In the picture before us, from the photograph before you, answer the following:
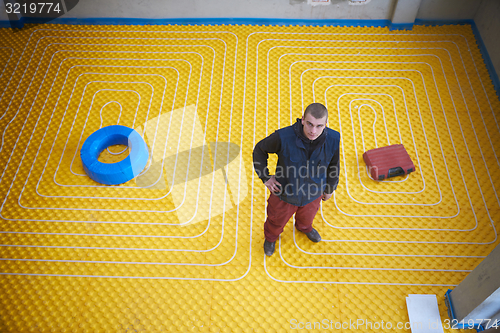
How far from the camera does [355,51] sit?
4.87 m

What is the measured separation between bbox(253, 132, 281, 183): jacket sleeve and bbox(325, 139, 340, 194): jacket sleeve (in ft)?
1.42

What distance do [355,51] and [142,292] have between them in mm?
3961

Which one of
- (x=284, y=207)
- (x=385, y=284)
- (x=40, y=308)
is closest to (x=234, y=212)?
(x=284, y=207)

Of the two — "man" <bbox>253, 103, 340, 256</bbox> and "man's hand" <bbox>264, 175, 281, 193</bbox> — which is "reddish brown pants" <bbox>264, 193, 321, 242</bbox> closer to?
"man" <bbox>253, 103, 340, 256</bbox>

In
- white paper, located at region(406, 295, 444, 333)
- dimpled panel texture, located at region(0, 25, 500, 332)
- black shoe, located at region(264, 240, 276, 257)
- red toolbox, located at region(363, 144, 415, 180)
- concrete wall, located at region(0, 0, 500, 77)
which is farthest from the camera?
concrete wall, located at region(0, 0, 500, 77)

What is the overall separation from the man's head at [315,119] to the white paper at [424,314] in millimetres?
1832

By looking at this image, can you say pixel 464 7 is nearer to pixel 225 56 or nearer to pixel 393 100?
pixel 393 100

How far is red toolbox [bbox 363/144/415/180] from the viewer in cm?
371

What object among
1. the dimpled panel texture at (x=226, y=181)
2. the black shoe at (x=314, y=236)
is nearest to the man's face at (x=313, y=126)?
the black shoe at (x=314, y=236)

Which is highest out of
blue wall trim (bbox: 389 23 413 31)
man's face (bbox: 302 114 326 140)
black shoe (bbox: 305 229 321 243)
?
blue wall trim (bbox: 389 23 413 31)

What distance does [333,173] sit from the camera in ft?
8.81

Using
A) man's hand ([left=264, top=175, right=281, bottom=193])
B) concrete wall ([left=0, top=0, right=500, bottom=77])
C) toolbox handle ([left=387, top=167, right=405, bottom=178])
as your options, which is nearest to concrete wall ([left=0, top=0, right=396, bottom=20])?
concrete wall ([left=0, top=0, right=500, bottom=77])

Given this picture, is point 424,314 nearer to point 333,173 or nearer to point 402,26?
point 333,173

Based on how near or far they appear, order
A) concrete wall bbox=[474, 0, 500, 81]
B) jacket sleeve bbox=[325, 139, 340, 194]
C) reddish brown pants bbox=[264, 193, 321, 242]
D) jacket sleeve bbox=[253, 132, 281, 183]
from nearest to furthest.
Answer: jacket sleeve bbox=[253, 132, 281, 183] → jacket sleeve bbox=[325, 139, 340, 194] → reddish brown pants bbox=[264, 193, 321, 242] → concrete wall bbox=[474, 0, 500, 81]
